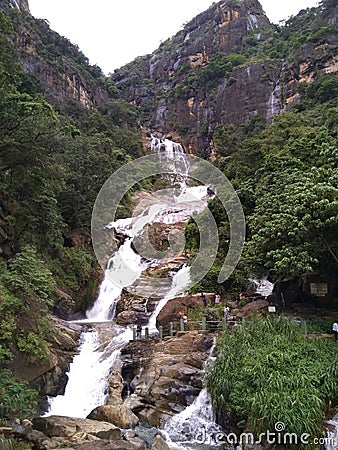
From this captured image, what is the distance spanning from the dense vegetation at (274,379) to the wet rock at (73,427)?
8.22 feet

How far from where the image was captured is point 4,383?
8594 millimetres

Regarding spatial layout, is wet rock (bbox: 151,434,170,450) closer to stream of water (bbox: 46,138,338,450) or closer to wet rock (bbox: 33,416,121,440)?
stream of water (bbox: 46,138,338,450)

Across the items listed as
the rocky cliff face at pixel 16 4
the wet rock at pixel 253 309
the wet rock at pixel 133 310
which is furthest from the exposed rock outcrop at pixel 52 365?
the rocky cliff face at pixel 16 4

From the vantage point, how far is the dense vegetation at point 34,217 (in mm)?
10180

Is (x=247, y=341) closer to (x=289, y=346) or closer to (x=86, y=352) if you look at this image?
(x=289, y=346)

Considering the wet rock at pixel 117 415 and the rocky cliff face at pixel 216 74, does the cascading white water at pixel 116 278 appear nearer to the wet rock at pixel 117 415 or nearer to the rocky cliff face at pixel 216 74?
the wet rock at pixel 117 415

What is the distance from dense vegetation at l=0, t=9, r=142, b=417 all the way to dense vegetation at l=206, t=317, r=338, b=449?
4531 millimetres

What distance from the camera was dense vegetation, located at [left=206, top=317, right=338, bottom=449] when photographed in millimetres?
7637

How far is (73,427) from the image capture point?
28.3ft

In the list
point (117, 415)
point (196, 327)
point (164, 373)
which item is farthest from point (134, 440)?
point (196, 327)

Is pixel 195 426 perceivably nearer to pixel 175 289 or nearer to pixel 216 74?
pixel 175 289

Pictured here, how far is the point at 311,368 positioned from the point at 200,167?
98.0 ft

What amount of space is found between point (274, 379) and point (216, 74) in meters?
46.9

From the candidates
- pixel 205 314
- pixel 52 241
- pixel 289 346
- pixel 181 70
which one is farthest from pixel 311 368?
pixel 181 70
